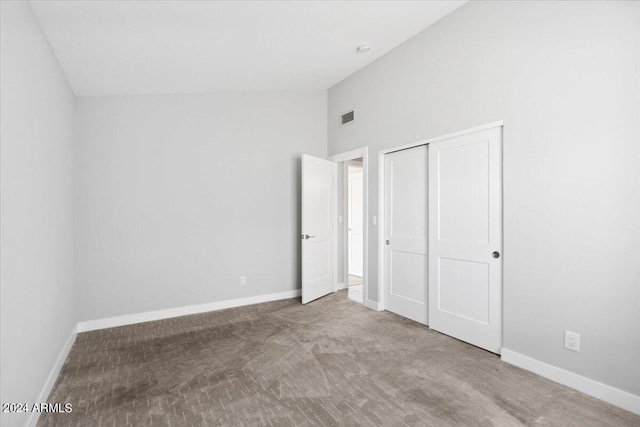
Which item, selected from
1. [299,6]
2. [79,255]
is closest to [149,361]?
[79,255]

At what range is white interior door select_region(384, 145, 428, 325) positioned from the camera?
3693mm

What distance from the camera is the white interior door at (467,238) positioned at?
2.90 meters

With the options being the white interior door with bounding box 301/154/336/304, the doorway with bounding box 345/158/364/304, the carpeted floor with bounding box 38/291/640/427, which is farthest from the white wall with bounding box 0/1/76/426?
the doorway with bounding box 345/158/364/304

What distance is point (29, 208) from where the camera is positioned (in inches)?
79.5

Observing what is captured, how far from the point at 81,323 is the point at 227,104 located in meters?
3.17

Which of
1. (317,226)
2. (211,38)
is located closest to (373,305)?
(317,226)

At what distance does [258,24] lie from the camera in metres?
2.78

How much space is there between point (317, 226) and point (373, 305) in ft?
4.44

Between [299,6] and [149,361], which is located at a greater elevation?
[299,6]

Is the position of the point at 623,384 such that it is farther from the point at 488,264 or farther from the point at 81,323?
the point at 81,323

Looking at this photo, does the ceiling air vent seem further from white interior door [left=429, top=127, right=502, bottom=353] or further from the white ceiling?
white interior door [left=429, top=127, right=502, bottom=353]

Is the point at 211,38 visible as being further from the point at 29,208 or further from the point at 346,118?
the point at 346,118

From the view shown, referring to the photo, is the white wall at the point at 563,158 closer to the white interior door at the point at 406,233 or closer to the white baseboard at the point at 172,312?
the white interior door at the point at 406,233

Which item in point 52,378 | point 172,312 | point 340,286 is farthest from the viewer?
point 340,286
